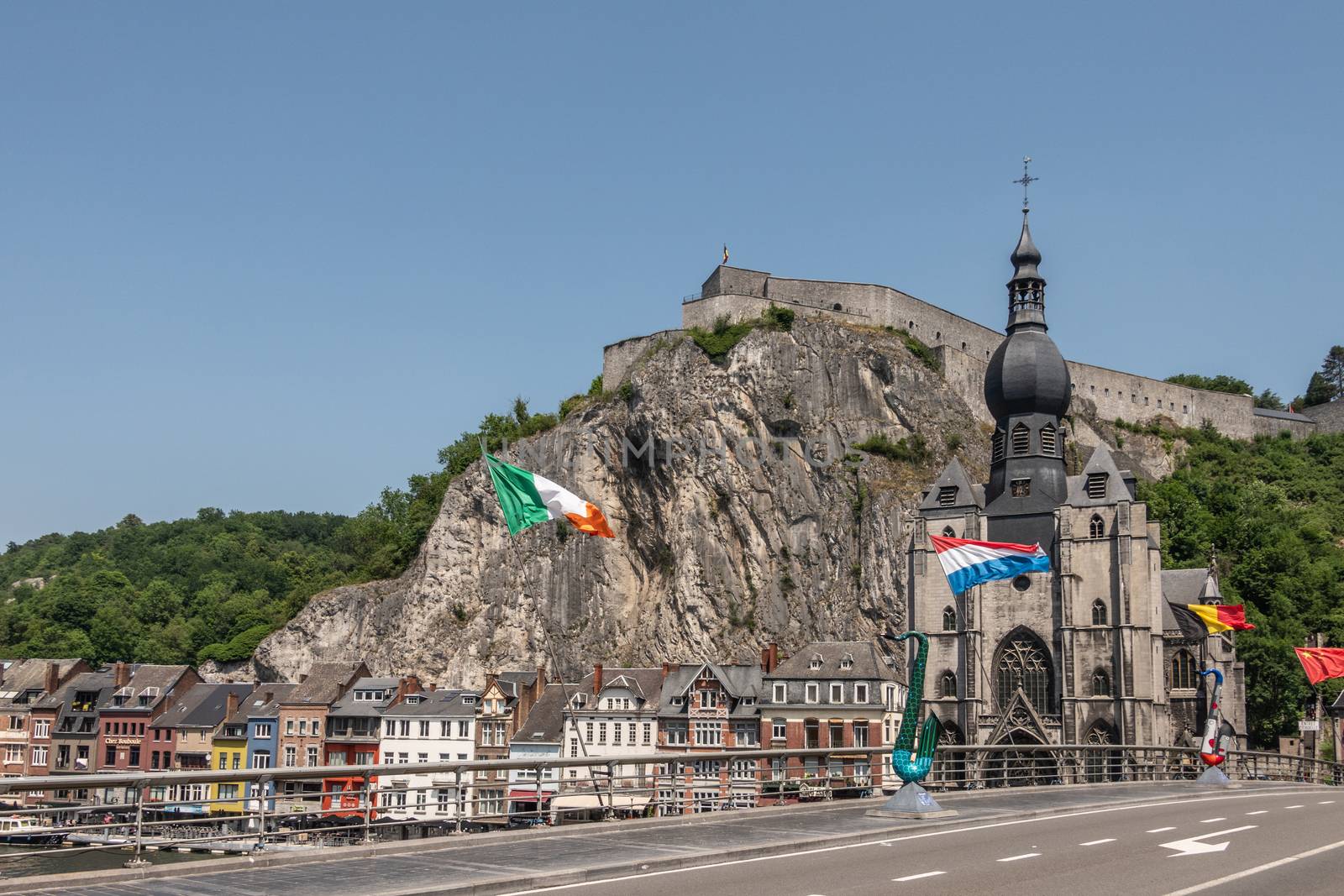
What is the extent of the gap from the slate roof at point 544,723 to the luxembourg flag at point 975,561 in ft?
109

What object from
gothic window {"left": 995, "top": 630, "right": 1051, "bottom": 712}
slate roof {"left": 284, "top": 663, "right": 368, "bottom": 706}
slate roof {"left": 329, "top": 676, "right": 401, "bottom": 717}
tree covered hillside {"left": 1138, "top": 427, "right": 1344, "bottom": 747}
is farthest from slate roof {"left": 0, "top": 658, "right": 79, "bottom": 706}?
tree covered hillside {"left": 1138, "top": 427, "right": 1344, "bottom": 747}

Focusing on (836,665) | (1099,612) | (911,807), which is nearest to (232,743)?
(836,665)

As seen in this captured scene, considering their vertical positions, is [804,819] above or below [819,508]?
below

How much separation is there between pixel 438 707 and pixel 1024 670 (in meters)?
28.1

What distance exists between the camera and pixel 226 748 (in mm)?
66375

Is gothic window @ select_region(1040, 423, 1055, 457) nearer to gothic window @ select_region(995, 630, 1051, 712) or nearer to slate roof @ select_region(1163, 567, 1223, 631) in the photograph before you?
gothic window @ select_region(995, 630, 1051, 712)

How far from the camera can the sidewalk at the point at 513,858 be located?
1137cm

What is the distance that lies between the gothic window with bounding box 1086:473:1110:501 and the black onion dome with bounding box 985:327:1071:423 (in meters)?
4.13

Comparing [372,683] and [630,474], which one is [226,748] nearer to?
[372,683]

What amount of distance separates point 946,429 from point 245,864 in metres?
64.3

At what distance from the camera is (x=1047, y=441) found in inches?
2080

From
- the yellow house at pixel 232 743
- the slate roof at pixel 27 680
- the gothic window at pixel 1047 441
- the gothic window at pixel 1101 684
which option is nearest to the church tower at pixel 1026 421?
the gothic window at pixel 1047 441

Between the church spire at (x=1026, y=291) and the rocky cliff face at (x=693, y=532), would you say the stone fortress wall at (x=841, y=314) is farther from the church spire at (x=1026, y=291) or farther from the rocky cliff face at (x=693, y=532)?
the church spire at (x=1026, y=291)

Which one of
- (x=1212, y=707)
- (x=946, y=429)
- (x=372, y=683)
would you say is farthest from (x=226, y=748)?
(x=1212, y=707)
